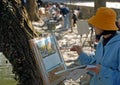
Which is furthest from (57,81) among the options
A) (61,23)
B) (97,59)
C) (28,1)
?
(28,1)

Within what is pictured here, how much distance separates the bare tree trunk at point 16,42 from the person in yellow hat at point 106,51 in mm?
1523

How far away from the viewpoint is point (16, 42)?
5.04 meters

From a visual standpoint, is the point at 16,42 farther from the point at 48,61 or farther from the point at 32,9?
the point at 32,9

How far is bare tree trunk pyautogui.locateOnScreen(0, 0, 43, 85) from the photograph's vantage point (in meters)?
5.04

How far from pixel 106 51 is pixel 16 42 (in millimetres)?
1806

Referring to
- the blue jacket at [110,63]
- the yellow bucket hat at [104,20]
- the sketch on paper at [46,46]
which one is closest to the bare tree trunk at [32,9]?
the sketch on paper at [46,46]

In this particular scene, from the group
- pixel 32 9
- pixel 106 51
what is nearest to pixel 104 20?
pixel 106 51

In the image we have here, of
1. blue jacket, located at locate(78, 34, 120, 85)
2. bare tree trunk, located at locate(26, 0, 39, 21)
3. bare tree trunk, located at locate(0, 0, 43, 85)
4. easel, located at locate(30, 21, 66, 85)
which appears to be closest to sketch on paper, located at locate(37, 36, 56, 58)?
easel, located at locate(30, 21, 66, 85)

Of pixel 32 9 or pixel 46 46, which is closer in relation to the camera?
pixel 46 46

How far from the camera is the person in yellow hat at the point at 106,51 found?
3.44m

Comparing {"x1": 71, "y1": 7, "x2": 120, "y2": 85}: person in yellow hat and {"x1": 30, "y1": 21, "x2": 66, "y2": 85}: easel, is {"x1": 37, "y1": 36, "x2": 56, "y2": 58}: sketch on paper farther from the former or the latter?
{"x1": 71, "y1": 7, "x2": 120, "y2": 85}: person in yellow hat

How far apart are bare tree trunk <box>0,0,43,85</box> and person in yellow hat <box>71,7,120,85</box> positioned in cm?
152

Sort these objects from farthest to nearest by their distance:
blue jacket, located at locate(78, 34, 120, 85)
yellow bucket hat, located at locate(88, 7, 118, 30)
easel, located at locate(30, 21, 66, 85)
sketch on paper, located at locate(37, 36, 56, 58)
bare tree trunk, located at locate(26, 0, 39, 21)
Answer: bare tree trunk, located at locate(26, 0, 39, 21) → sketch on paper, located at locate(37, 36, 56, 58) → easel, located at locate(30, 21, 66, 85) → yellow bucket hat, located at locate(88, 7, 118, 30) → blue jacket, located at locate(78, 34, 120, 85)

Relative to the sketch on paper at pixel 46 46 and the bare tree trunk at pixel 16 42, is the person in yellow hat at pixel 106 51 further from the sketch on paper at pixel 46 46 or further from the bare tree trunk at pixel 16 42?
the bare tree trunk at pixel 16 42
